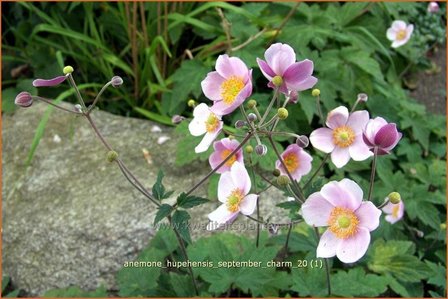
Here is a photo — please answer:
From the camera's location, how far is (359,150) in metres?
1.24

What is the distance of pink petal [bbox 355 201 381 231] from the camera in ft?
3.46

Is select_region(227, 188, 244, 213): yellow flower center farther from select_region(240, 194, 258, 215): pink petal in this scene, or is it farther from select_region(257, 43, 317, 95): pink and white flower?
select_region(257, 43, 317, 95): pink and white flower

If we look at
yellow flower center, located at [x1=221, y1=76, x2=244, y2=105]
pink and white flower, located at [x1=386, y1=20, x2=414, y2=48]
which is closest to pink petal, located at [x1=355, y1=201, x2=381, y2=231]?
yellow flower center, located at [x1=221, y1=76, x2=244, y2=105]

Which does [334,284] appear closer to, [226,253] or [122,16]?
[226,253]

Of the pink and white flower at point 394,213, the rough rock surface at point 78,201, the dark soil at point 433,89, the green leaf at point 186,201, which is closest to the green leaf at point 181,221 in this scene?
the green leaf at point 186,201

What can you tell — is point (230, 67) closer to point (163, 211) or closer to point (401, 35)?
point (163, 211)

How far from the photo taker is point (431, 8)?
9.03 feet

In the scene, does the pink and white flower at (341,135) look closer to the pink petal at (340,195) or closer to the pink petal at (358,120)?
the pink petal at (358,120)

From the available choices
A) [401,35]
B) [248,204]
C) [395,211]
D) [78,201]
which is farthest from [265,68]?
[401,35]

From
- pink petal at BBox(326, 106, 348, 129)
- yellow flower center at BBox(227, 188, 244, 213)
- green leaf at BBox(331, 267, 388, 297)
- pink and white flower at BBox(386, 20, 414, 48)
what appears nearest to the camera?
yellow flower center at BBox(227, 188, 244, 213)

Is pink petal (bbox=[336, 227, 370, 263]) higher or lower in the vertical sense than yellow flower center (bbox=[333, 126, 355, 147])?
lower

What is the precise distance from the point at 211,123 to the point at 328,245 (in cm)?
33

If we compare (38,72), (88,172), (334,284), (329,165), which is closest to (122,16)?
(38,72)

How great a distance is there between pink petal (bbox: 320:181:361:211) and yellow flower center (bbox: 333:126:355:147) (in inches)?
7.9
